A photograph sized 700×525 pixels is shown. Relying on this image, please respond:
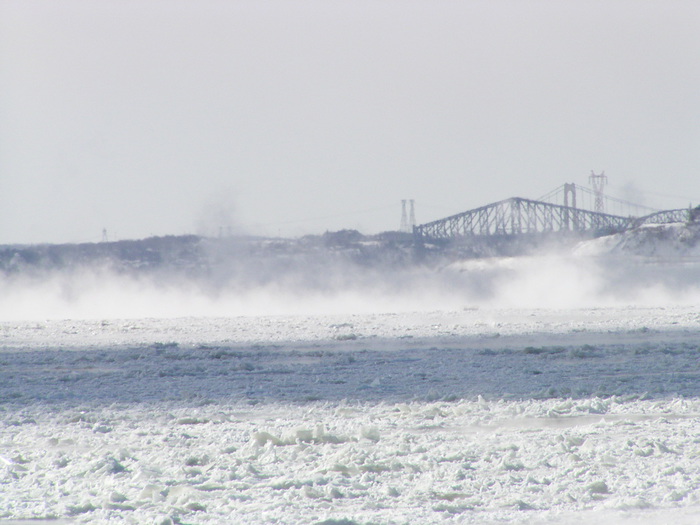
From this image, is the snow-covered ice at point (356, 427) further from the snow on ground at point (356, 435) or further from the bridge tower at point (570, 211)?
the bridge tower at point (570, 211)

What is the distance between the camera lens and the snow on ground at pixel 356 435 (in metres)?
4.21

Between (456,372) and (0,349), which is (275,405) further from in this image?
(0,349)

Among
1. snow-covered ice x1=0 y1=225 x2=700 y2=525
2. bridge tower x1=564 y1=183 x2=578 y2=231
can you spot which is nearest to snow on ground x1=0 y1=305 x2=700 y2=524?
snow-covered ice x1=0 y1=225 x2=700 y2=525

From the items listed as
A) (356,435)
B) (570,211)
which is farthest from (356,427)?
(570,211)

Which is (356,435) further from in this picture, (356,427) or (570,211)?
(570,211)

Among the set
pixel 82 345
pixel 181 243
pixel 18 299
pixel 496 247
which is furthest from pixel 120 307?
pixel 496 247

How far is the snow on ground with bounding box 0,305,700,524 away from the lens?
421 centimetres

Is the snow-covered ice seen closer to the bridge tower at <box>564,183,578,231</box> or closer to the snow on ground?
the snow on ground

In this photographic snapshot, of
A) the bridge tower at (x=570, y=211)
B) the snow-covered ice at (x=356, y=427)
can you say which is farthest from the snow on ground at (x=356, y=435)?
the bridge tower at (x=570, y=211)

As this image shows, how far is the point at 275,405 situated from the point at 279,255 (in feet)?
163

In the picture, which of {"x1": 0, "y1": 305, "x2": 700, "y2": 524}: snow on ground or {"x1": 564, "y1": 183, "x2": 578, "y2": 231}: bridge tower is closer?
{"x1": 0, "y1": 305, "x2": 700, "y2": 524}: snow on ground

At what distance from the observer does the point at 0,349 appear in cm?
1456

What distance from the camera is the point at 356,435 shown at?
19.5 feet

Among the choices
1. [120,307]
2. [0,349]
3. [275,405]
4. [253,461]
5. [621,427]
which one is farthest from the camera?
[120,307]
